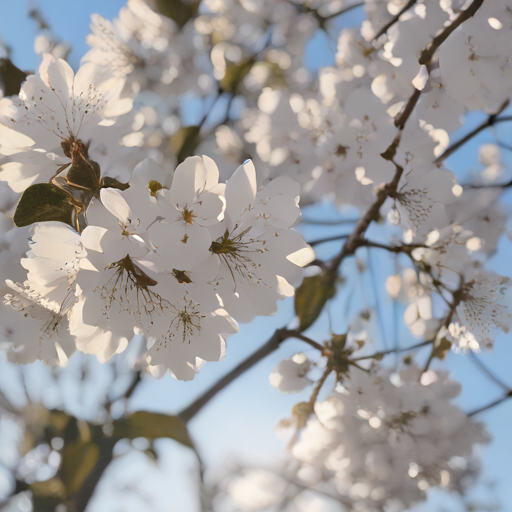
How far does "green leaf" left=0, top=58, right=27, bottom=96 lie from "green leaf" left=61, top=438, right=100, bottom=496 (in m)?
0.53

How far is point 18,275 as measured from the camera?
0.39m

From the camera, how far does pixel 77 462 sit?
0.65 meters

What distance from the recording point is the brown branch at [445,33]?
445 millimetres

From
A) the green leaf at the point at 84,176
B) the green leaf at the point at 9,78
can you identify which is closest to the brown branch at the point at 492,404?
the green leaf at the point at 84,176

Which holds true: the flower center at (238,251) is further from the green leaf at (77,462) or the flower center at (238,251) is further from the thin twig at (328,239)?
the green leaf at (77,462)

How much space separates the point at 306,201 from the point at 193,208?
58 cm

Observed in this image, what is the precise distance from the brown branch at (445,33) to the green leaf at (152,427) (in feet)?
1.97

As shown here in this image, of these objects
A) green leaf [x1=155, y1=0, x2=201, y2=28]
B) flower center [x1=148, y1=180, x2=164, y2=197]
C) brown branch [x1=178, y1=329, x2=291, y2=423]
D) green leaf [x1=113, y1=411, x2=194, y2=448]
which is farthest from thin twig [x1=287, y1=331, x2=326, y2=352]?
green leaf [x1=155, y1=0, x2=201, y2=28]

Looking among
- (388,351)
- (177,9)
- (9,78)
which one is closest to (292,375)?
(388,351)

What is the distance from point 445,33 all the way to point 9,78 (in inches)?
19.4

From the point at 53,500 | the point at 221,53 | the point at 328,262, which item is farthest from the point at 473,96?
the point at 53,500

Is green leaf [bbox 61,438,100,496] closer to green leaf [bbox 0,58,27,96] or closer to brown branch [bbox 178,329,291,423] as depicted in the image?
brown branch [bbox 178,329,291,423]

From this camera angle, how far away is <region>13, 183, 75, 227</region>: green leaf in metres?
0.31

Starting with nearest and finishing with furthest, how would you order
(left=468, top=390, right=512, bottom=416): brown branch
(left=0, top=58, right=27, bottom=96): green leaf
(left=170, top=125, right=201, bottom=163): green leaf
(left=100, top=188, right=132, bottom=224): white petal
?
(left=100, top=188, right=132, bottom=224): white petal, (left=0, top=58, right=27, bottom=96): green leaf, (left=468, top=390, right=512, bottom=416): brown branch, (left=170, top=125, right=201, bottom=163): green leaf
